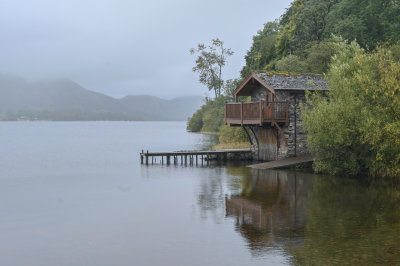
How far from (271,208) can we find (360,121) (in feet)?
39.9

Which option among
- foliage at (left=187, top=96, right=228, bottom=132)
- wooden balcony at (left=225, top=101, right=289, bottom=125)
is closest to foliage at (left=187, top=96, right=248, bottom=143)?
foliage at (left=187, top=96, right=228, bottom=132)

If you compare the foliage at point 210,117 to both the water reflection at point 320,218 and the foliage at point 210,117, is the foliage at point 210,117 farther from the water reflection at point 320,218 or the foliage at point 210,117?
the water reflection at point 320,218

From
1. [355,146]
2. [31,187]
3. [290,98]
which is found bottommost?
[31,187]

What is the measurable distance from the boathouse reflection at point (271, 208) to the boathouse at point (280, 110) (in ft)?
17.0

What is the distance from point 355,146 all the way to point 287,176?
17.6ft

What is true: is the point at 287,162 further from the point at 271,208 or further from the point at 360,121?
the point at 271,208

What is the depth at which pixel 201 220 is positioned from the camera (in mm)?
21359

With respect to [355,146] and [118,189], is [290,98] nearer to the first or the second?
[355,146]

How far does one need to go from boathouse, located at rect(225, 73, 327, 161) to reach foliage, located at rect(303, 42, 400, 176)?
4396mm

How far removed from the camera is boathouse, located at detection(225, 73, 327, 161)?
40.3 m

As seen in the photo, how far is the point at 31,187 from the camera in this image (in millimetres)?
33719

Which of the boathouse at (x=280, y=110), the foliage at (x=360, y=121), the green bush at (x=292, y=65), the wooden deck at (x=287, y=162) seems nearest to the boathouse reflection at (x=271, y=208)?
the wooden deck at (x=287, y=162)

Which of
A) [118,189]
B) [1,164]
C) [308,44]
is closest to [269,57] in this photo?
[308,44]

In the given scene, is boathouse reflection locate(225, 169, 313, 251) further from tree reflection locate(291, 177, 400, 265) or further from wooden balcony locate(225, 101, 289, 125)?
wooden balcony locate(225, 101, 289, 125)
